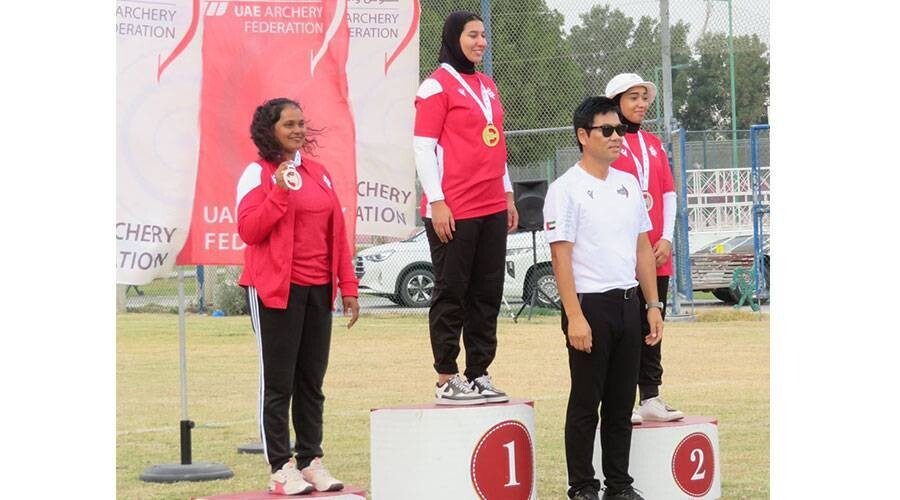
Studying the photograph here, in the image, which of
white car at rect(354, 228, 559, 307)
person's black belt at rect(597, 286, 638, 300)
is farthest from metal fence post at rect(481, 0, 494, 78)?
person's black belt at rect(597, 286, 638, 300)

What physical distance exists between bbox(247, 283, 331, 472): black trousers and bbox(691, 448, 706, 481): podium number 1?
1674mm

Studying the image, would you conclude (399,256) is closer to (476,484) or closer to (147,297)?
(147,297)

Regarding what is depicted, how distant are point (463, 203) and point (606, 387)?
0.91 metres

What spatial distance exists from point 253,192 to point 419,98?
962 millimetres

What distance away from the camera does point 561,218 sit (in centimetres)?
555

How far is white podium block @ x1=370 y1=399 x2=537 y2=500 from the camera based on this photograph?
18.1 feet

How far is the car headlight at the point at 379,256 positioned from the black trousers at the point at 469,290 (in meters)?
10.9

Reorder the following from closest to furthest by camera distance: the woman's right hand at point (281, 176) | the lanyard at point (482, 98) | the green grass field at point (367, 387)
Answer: the woman's right hand at point (281, 176) < the lanyard at point (482, 98) < the green grass field at point (367, 387)

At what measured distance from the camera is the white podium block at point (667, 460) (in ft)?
19.6

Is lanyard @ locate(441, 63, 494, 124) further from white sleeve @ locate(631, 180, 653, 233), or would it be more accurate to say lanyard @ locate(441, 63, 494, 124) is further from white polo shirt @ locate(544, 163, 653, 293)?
white sleeve @ locate(631, 180, 653, 233)

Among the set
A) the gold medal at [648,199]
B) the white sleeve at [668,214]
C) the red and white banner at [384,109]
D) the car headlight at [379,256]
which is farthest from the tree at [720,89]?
the gold medal at [648,199]

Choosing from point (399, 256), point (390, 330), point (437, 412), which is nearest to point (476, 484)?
point (437, 412)

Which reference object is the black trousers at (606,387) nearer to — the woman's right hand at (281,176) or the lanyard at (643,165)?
the lanyard at (643,165)

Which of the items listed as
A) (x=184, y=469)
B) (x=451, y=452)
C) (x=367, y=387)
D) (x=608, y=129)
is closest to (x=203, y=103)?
(x=184, y=469)
